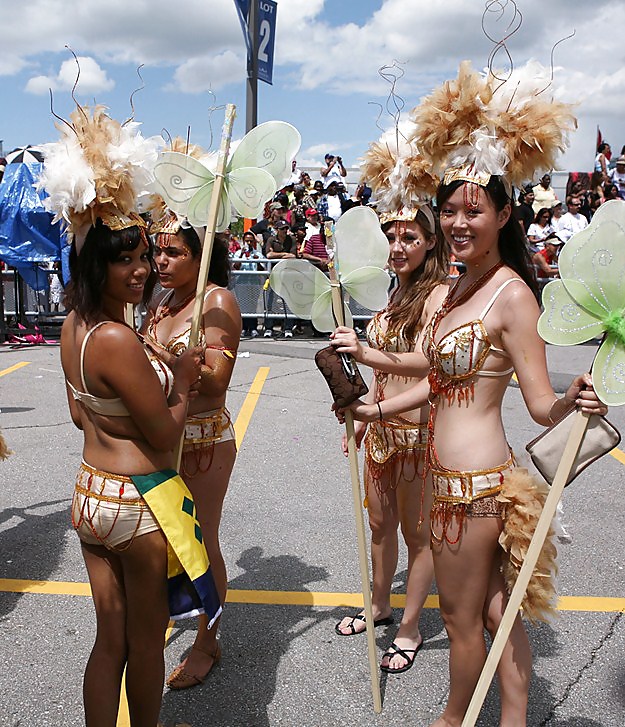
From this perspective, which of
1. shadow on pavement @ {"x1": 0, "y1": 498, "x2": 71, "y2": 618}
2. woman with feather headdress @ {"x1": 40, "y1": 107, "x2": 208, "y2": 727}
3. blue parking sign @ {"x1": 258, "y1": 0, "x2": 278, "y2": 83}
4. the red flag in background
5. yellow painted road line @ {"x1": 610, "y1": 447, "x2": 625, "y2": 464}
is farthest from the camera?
the red flag in background

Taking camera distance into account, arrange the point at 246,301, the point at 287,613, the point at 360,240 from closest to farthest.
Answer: the point at 360,240 < the point at 287,613 < the point at 246,301

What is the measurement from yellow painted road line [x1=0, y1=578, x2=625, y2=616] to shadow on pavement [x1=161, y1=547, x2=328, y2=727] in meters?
0.06

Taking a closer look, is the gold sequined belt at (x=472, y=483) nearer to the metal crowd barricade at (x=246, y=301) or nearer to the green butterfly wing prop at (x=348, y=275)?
the green butterfly wing prop at (x=348, y=275)

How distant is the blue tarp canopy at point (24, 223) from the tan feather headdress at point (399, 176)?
789 centimetres

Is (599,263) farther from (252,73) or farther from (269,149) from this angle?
(252,73)

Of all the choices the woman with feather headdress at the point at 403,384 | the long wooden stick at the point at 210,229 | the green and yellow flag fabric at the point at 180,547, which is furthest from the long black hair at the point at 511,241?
the green and yellow flag fabric at the point at 180,547

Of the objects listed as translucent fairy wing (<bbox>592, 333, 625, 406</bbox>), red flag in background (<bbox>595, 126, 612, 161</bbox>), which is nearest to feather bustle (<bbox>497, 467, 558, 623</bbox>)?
translucent fairy wing (<bbox>592, 333, 625, 406</bbox>)

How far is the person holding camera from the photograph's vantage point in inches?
676

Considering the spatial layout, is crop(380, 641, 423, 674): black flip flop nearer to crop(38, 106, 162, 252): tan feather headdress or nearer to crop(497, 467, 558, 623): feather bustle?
crop(497, 467, 558, 623): feather bustle

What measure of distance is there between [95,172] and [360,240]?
42.4 inches

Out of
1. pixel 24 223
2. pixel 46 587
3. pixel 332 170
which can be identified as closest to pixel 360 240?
pixel 46 587

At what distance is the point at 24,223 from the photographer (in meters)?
10.4

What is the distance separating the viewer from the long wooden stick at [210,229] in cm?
259

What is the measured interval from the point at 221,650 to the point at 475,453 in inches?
65.4
